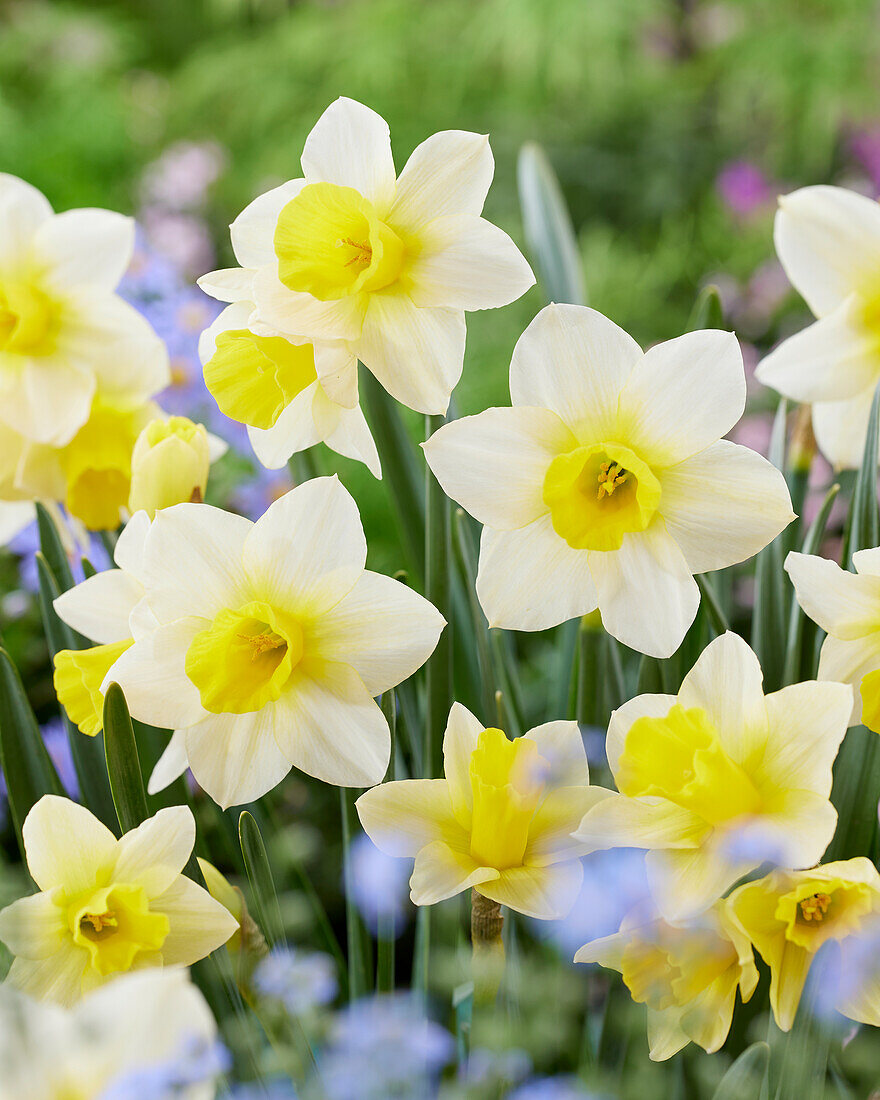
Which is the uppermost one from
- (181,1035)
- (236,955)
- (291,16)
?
(291,16)

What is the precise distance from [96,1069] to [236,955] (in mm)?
143

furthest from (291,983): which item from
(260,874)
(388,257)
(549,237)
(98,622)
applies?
(549,237)

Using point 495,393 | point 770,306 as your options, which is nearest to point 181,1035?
point 495,393

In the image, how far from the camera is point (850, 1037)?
0.42 meters

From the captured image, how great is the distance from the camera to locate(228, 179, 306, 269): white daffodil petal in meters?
0.33

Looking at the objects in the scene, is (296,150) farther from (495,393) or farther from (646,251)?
(495,393)

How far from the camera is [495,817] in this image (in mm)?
287

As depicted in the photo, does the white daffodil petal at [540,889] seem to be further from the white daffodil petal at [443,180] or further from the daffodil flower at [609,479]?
the white daffodil petal at [443,180]

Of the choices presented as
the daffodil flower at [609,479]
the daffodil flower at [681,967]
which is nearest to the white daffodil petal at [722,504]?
the daffodil flower at [609,479]

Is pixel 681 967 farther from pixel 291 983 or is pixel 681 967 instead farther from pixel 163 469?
pixel 163 469

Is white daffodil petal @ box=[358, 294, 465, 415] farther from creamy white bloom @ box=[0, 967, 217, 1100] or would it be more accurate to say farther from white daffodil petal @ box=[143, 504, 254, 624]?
creamy white bloom @ box=[0, 967, 217, 1100]

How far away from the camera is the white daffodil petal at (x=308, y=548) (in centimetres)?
30

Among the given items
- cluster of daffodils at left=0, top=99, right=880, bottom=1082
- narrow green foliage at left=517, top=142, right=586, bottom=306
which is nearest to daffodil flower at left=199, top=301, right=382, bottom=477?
cluster of daffodils at left=0, top=99, right=880, bottom=1082

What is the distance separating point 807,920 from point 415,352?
21 centimetres
